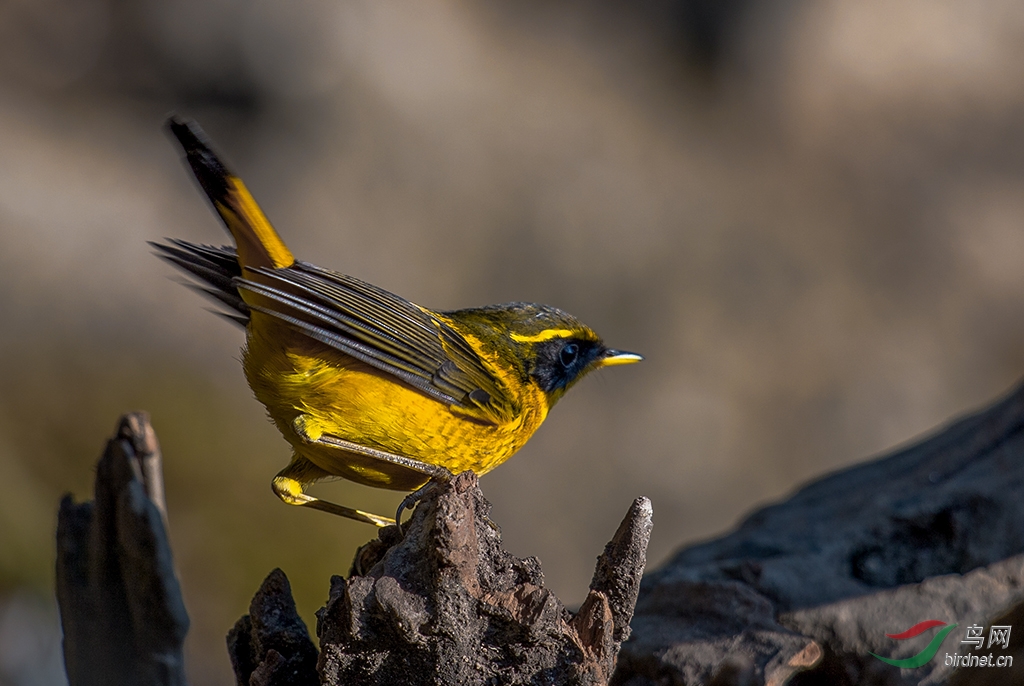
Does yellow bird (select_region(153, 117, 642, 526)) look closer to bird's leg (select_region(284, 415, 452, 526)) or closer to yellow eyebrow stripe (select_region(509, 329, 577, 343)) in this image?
bird's leg (select_region(284, 415, 452, 526))

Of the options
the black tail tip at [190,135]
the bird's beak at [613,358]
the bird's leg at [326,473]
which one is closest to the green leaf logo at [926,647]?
the bird's beak at [613,358]

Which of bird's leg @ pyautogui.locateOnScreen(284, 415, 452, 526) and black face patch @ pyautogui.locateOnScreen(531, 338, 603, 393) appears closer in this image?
bird's leg @ pyautogui.locateOnScreen(284, 415, 452, 526)

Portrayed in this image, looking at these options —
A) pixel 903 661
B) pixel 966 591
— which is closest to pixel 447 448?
pixel 903 661

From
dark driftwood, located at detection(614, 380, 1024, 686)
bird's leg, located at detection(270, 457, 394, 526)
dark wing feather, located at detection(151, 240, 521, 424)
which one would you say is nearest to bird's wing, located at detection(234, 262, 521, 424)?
dark wing feather, located at detection(151, 240, 521, 424)

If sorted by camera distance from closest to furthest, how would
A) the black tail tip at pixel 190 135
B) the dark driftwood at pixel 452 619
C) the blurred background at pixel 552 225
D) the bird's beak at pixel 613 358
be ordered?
the dark driftwood at pixel 452 619, the black tail tip at pixel 190 135, the bird's beak at pixel 613 358, the blurred background at pixel 552 225

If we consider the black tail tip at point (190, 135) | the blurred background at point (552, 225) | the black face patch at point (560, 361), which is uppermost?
the blurred background at point (552, 225)

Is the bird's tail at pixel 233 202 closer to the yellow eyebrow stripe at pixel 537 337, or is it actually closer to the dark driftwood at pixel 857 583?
the yellow eyebrow stripe at pixel 537 337

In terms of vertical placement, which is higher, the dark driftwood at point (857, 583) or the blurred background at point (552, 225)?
the blurred background at point (552, 225)
